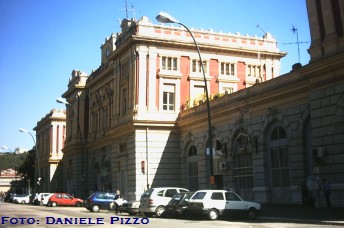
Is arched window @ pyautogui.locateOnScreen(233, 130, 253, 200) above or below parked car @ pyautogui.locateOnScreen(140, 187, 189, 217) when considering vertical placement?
above

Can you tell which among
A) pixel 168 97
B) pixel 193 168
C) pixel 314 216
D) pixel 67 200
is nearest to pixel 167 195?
pixel 314 216

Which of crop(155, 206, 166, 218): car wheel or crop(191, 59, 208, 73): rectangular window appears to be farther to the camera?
crop(191, 59, 208, 73): rectangular window

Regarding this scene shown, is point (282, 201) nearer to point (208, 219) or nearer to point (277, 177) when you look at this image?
point (277, 177)

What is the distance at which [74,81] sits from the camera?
7106cm

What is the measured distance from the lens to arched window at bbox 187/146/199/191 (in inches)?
1665

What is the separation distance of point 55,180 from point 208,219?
204 ft

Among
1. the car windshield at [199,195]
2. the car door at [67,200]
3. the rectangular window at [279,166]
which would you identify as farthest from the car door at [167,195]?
the car door at [67,200]

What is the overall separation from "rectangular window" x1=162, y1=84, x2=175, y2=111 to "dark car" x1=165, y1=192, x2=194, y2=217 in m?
18.5

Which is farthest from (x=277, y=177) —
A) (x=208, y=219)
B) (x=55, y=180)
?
(x=55, y=180)

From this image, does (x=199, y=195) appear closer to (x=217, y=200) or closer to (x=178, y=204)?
(x=217, y=200)

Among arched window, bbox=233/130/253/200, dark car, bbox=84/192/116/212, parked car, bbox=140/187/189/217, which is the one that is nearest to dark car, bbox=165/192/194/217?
parked car, bbox=140/187/189/217

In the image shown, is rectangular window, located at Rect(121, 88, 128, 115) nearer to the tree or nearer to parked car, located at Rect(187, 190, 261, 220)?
parked car, located at Rect(187, 190, 261, 220)

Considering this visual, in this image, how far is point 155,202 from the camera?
27.3m

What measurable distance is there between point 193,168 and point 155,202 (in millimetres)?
15782
